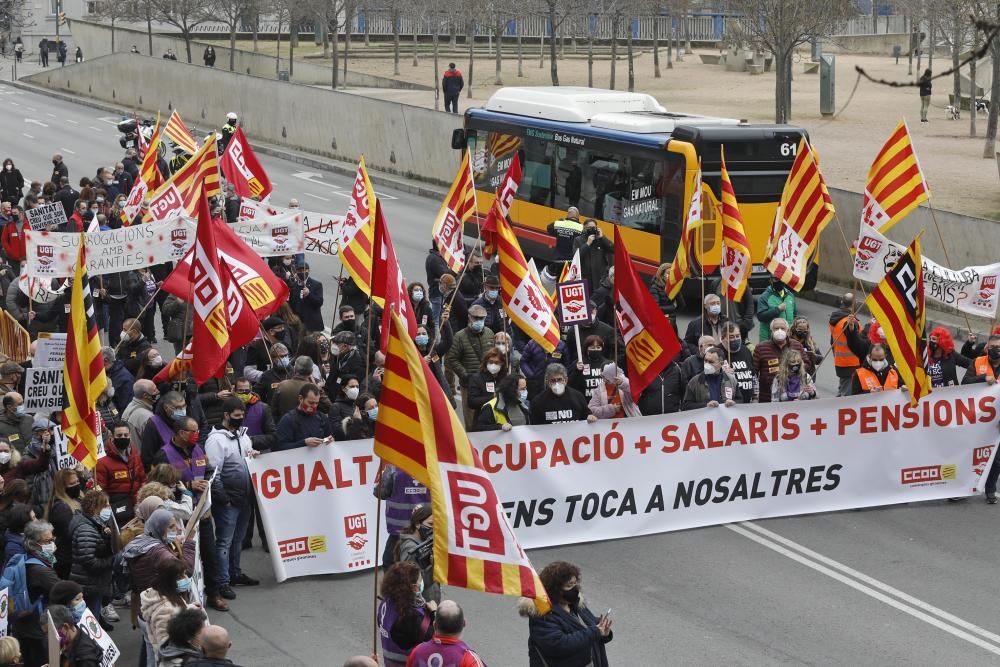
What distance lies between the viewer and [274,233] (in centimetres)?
1814

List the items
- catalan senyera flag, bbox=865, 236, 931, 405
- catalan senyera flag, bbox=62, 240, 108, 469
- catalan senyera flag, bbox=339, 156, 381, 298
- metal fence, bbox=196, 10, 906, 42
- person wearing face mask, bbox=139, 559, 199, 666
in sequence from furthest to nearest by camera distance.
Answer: metal fence, bbox=196, 10, 906, 42, catalan senyera flag, bbox=339, 156, 381, 298, catalan senyera flag, bbox=865, 236, 931, 405, catalan senyera flag, bbox=62, 240, 108, 469, person wearing face mask, bbox=139, 559, 199, 666

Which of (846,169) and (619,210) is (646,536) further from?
(846,169)

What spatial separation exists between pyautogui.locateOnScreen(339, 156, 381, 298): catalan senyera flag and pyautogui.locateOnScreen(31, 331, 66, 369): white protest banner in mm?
3304

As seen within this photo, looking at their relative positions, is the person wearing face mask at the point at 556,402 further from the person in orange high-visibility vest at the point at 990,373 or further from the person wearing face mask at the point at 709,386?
Result: the person in orange high-visibility vest at the point at 990,373

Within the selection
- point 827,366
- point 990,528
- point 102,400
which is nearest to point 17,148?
point 827,366

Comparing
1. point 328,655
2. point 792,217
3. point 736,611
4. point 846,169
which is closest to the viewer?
point 328,655

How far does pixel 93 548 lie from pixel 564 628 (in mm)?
3442

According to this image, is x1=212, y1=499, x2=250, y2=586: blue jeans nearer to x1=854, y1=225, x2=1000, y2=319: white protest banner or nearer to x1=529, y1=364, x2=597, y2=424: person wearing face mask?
x1=529, y1=364, x2=597, y2=424: person wearing face mask

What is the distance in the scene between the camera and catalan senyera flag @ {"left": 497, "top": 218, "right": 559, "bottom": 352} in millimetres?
14906

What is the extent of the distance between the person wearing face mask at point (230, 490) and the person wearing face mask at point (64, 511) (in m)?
1.14

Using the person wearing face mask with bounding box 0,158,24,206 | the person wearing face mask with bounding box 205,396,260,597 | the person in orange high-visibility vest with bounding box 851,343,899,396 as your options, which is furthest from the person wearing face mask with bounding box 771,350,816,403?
the person wearing face mask with bounding box 0,158,24,206

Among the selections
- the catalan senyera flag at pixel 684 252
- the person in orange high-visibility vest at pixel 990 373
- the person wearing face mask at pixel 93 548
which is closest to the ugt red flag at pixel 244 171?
the catalan senyera flag at pixel 684 252

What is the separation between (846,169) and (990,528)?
19864 mm

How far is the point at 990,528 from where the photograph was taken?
1315 cm
